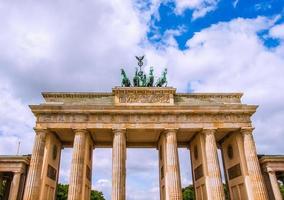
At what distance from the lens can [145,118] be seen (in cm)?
2928

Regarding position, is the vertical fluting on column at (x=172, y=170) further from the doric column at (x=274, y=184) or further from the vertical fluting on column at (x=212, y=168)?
the doric column at (x=274, y=184)

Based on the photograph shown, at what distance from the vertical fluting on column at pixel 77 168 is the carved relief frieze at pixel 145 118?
5.83ft

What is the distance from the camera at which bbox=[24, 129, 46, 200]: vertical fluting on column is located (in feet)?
83.2

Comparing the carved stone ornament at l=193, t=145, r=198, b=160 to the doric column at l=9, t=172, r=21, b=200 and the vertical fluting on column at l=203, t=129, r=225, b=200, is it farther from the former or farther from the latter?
the doric column at l=9, t=172, r=21, b=200

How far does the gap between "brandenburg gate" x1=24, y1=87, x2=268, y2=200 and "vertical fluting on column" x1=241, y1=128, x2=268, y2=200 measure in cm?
10

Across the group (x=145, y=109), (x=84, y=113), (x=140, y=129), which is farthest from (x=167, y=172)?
(x=84, y=113)

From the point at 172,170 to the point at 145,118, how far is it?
20.8 feet

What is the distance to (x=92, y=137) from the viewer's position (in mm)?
32531

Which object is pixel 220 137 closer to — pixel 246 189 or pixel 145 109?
A: pixel 246 189

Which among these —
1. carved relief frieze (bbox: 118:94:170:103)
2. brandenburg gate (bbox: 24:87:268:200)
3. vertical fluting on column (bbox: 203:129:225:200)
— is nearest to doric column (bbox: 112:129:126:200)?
brandenburg gate (bbox: 24:87:268:200)

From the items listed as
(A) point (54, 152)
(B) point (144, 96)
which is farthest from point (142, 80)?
(A) point (54, 152)

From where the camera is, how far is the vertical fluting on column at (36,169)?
2536 centimetres

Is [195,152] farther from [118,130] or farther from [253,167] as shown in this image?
[118,130]

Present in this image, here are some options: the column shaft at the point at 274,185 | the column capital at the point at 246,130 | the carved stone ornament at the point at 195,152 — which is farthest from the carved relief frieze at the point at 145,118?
the column shaft at the point at 274,185
